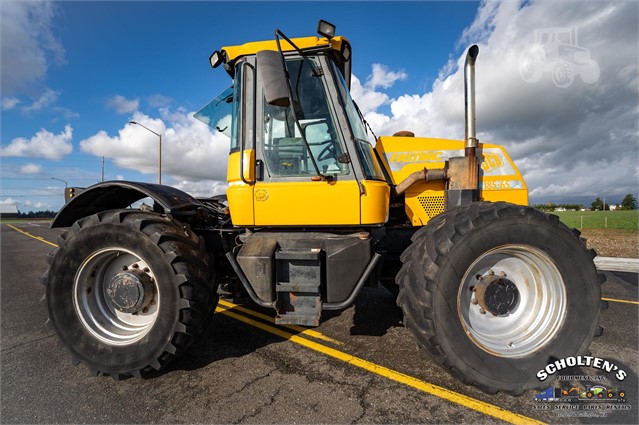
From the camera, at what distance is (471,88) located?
2.99m

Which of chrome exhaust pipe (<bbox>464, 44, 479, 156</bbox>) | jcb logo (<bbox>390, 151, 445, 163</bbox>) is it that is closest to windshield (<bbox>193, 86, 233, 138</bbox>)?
jcb logo (<bbox>390, 151, 445, 163</bbox>)

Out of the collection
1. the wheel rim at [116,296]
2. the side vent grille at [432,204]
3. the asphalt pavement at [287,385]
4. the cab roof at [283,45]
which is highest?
the cab roof at [283,45]

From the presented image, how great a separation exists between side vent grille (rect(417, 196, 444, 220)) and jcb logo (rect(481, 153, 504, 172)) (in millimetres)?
593

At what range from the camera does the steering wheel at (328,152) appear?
9.94 ft

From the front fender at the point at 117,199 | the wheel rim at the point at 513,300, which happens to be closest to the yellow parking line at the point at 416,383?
the wheel rim at the point at 513,300

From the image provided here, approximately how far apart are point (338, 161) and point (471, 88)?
4.84ft

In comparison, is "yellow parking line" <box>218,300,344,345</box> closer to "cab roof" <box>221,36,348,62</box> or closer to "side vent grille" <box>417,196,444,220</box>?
"side vent grille" <box>417,196,444,220</box>

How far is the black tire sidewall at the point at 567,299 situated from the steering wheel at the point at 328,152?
1.39 meters

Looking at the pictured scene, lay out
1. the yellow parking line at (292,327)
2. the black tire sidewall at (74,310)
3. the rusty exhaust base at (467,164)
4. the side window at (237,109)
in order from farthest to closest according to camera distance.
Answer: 1. the yellow parking line at (292,327)
2. the side window at (237,109)
3. the rusty exhaust base at (467,164)
4. the black tire sidewall at (74,310)

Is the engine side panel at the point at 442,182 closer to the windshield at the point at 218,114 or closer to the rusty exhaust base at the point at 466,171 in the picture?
the rusty exhaust base at the point at 466,171

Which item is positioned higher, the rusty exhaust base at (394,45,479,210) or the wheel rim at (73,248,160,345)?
the rusty exhaust base at (394,45,479,210)

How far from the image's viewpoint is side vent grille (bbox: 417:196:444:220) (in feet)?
11.0

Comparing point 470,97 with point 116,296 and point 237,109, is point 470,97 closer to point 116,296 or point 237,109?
point 237,109

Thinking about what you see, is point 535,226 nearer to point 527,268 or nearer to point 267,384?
point 527,268
